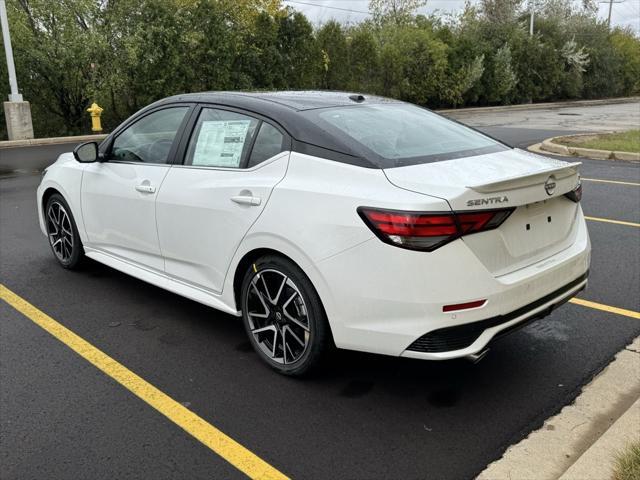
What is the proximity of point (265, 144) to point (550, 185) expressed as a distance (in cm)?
159

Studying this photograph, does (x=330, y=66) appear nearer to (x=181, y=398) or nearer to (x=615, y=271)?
(x=615, y=271)

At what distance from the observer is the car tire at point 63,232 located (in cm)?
532

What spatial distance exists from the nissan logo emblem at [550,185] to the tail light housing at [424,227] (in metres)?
0.49

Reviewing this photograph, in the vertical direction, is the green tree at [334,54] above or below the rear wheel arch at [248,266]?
above

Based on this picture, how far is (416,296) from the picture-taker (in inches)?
114

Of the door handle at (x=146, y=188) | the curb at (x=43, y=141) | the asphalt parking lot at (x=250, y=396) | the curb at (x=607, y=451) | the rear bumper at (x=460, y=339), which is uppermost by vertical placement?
the door handle at (x=146, y=188)

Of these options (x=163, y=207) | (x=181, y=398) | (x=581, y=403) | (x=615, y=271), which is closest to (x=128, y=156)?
(x=163, y=207)

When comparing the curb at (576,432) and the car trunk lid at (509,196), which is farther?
the car trunk lid at (509,196)

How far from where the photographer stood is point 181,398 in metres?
3.40

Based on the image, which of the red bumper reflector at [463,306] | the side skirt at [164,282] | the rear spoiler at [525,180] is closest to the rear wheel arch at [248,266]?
the side skirt at [164,282]

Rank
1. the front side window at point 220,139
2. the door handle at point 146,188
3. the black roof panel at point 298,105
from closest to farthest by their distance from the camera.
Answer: the black roof panel at point 298,105 < the front side window at point 220,139 < the door handle at point 146,188

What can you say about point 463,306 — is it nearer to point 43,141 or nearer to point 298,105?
point 298,105

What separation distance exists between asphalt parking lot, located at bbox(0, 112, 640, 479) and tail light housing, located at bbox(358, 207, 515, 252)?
94cm

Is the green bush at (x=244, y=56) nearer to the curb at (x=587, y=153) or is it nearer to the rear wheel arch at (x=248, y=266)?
the curb at (x=587, y=153)
